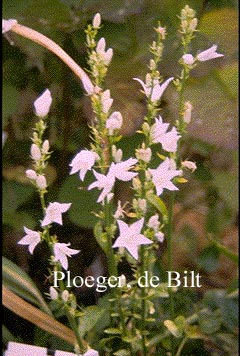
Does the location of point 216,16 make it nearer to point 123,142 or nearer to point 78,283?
point 123,142

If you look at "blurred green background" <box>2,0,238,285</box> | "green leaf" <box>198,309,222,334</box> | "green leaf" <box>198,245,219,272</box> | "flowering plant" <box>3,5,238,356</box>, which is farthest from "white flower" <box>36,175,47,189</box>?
"green leaf" <box>198,245,219,272</box>

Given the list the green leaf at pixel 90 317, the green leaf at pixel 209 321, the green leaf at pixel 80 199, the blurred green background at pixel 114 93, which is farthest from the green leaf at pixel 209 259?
the green leaf at pixel 90 317

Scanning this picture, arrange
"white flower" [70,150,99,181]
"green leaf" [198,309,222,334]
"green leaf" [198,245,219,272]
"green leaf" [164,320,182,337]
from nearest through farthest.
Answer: "white flower" [70,150,99,181] → "green leaf" [164,320,182,337] → "green leaf" [198,309,222,334] → "green leaf" [198,245,219,272]

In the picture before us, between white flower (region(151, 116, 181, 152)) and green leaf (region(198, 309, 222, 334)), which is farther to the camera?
green leaf (region(198, 309, 222, 334))

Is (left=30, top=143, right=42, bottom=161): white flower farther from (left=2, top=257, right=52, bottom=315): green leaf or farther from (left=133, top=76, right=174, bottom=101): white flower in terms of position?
(left=2, top=257, right=52, bottom=315): green leaf

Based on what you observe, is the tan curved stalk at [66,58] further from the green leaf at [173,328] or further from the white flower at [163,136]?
the green leaf at [173,328]

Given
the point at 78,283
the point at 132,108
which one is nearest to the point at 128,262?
the point at 78,283

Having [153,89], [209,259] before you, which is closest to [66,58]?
[153,89]
